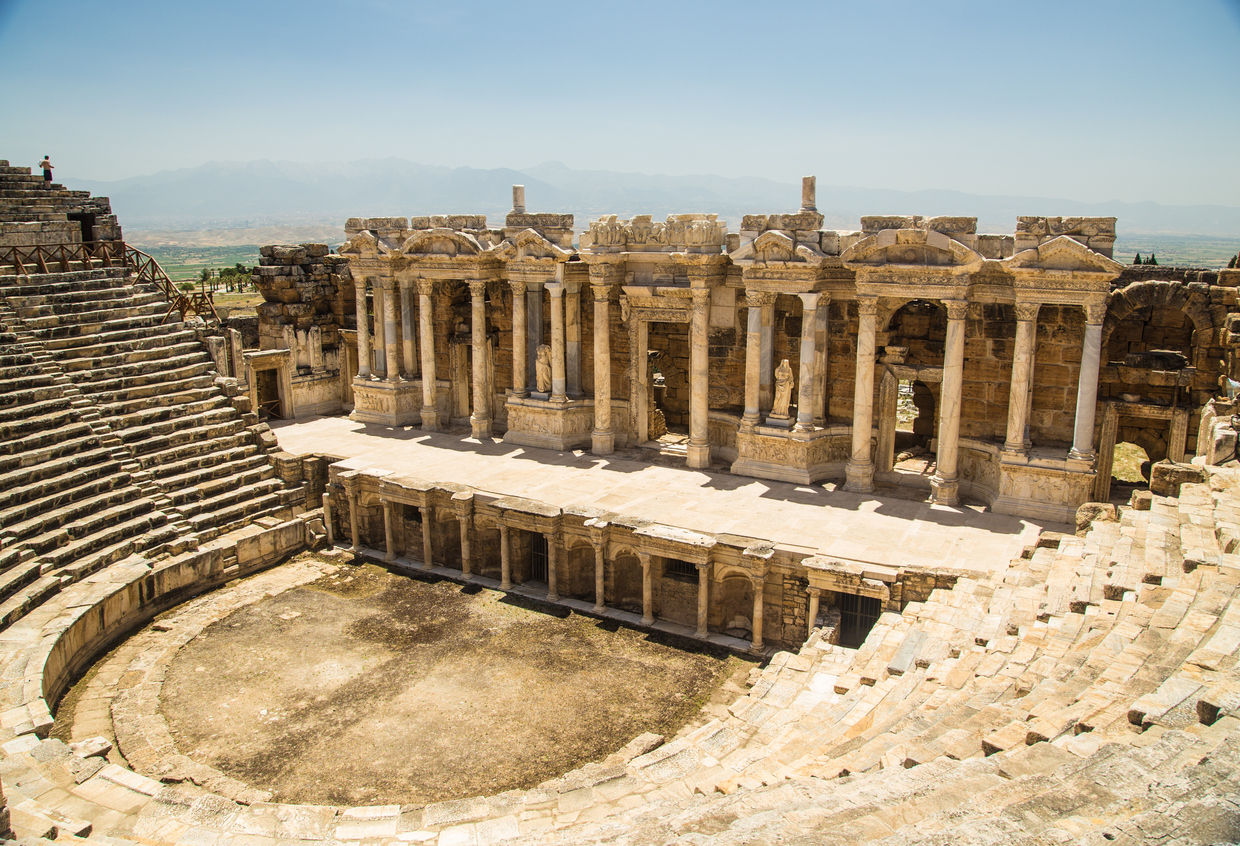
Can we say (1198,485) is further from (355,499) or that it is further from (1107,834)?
(355,499)

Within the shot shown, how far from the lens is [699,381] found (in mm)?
20188

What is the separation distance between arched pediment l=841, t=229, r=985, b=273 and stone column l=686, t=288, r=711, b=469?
350 centimetres

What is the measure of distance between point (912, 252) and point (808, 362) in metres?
3.00

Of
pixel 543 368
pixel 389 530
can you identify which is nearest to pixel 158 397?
pixel 389 530

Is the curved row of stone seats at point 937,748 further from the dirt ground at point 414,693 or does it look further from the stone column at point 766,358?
the stone column at point 766,358

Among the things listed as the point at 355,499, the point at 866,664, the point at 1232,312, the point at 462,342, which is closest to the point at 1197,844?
the point at 866,664

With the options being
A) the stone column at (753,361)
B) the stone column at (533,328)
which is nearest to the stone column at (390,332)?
the stone column at (533,328)

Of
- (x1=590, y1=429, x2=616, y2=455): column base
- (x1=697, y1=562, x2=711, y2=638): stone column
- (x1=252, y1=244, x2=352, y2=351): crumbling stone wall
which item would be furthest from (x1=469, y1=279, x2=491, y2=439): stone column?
(x1=697, y1=562, x2=711, y2=638): stone column

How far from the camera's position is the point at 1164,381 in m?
18.3

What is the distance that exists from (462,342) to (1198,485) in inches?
702

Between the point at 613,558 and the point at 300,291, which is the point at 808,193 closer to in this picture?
the point at 613,558

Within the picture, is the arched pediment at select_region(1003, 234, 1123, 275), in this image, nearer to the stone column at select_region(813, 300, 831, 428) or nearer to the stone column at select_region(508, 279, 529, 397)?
the stone column at select_region(813, 300, 831, 428)

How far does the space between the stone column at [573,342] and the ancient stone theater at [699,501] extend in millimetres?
74

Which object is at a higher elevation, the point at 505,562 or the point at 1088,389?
the point at 1088,389
